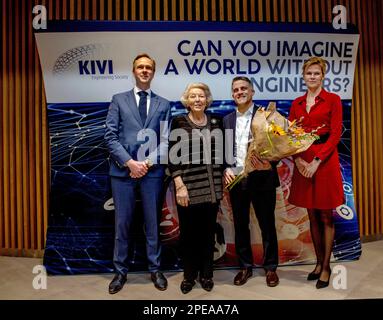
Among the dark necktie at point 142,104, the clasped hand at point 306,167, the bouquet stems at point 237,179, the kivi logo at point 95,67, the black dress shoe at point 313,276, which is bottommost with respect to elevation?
the black dress shoe at point 313,276

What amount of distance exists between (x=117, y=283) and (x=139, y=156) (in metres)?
1.26

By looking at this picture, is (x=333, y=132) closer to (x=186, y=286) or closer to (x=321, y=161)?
(x=321, y=161)

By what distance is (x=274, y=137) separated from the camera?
2.85 m

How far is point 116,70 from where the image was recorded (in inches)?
141

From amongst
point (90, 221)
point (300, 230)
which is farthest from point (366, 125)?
point (90, 221)

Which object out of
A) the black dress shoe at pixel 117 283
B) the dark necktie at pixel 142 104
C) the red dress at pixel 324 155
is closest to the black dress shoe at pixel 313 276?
the red dress at pixel 324 155

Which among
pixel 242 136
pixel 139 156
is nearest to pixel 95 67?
pixel 139 156

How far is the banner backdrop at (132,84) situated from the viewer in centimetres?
358

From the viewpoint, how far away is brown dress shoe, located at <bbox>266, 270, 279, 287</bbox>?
3.24 meters

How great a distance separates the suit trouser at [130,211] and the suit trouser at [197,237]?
0.33 m

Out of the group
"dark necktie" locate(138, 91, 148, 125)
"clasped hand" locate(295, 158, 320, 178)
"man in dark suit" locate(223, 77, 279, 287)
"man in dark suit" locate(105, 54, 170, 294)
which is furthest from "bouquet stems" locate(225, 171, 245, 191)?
"dark necktie" locate(138, 91, 148, 125)

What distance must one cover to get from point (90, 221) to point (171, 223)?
0.91 metres

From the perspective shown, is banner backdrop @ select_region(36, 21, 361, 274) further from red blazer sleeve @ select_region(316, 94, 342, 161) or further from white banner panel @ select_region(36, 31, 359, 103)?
red blazer sleeve @ select_region(316, 94, 342, 161)

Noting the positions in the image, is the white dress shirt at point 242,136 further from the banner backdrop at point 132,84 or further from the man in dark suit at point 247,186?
the banner backdrop at point 132,84
